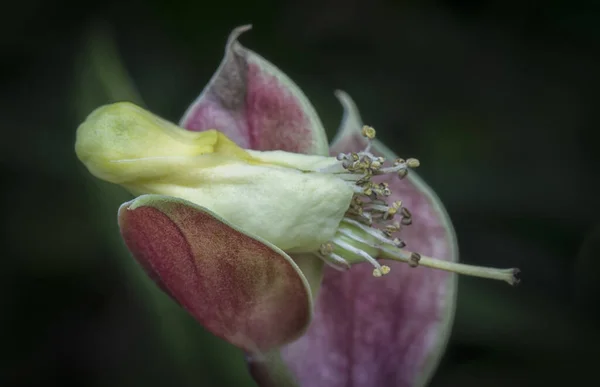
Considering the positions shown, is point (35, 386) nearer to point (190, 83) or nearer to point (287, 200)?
point (190, 83)

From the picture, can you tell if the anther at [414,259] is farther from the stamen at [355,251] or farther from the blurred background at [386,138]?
the blurred background at [386,138]

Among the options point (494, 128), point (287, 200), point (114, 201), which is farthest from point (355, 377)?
point (494, 128)

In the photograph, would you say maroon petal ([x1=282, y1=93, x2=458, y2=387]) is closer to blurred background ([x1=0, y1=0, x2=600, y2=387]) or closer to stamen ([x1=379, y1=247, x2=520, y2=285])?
stamen ([x1=379, y1=247, x2=520, y2=285])

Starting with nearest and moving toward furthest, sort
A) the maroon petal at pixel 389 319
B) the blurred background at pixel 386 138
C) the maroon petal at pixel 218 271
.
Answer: the maroon petal at pixel 218 271 → the maroon petal at pixel 389 319 → the blurred background at pixel 386 138

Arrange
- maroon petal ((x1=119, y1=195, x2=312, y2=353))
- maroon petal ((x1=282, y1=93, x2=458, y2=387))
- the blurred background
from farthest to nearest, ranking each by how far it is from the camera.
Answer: the blurred background, maroon petal ((x1=282, y1=93, x2=458, y2=387)), maroon petal ((x1=119, y1=195, x2=312, y2=353))

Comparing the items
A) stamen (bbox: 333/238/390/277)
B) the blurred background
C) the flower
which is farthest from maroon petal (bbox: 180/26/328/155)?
the blurred background

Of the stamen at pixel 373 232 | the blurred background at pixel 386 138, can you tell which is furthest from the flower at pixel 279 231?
the blurred background at pixel 386 138

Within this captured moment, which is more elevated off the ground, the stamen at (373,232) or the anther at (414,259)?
the stamen at (373,232)
